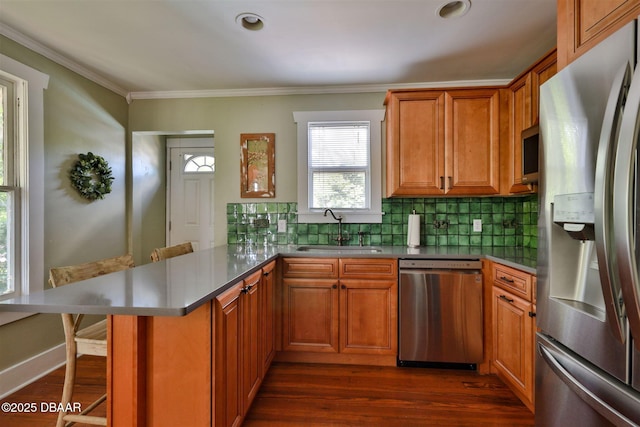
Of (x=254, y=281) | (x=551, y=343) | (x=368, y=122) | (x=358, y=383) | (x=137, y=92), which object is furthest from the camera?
(x=137, y=92)

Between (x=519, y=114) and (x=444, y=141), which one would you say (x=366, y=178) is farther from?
(x=519, y=114)

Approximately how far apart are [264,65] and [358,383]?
101 inches

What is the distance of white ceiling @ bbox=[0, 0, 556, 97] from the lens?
184 cm

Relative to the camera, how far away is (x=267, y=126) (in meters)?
3.04

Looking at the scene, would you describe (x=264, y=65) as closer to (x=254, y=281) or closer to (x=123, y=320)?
(x=254, y=281)

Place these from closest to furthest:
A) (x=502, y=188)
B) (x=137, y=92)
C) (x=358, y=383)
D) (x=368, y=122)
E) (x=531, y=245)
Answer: (x=358, y=383), (x=502, y=188), (x=531, y=245), (x=368, y=122), (x=137, y=92)

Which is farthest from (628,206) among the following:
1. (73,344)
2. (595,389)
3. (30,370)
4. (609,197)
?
(30,370)

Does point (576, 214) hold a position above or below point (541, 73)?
below

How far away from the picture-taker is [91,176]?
8.91 feet

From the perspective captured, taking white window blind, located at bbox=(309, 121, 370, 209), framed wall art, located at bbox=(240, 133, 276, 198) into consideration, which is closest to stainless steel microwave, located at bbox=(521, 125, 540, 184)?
white window blind, located at bbox=(309, 121, 370, 209)

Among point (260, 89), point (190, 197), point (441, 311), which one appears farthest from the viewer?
point (190, 197)

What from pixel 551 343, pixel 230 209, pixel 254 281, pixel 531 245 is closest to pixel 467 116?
pixel 531 245

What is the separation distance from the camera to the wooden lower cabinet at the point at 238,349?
128 centimetres

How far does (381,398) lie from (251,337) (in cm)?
97
